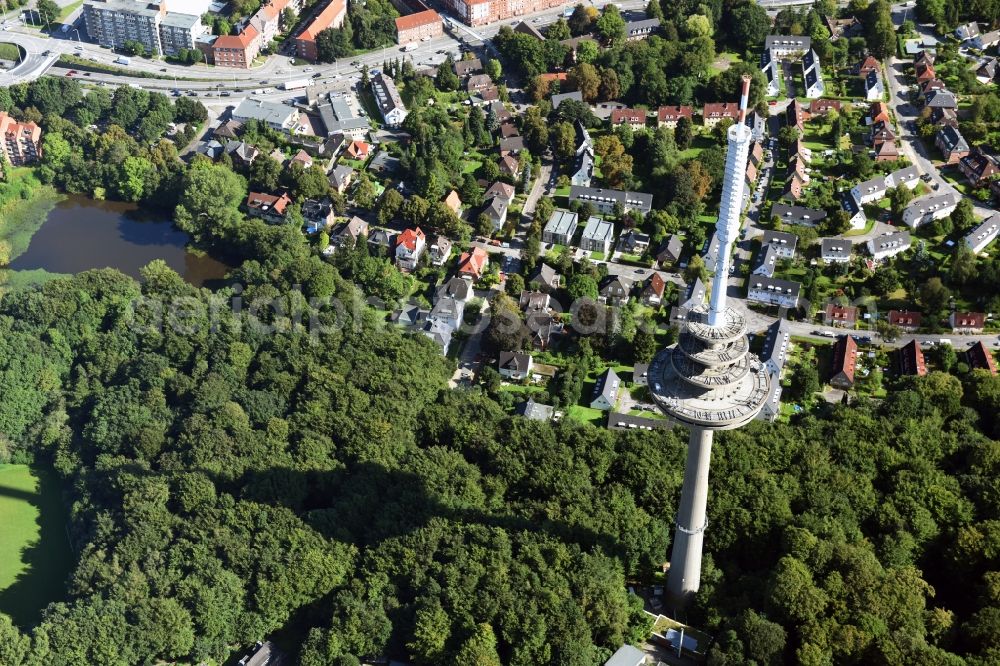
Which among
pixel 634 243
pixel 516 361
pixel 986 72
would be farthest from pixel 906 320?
pixel 986 72

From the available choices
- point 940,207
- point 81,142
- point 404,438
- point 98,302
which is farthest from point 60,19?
point 940,207

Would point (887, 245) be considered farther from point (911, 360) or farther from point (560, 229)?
point (560, 229)

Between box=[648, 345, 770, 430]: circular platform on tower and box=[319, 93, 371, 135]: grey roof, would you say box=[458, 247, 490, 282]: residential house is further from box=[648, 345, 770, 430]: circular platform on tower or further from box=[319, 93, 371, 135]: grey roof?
box=[648, 345, 770, 430]: circular platform on tower

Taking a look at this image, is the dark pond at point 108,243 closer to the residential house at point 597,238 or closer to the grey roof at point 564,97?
the residential house at point 597,238

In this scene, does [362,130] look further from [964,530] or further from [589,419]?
[964,530]

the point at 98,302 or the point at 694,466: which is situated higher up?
the point at 694,466

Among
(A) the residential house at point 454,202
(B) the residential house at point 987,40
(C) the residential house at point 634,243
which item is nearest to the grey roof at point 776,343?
(C) the residential house at point 634,243

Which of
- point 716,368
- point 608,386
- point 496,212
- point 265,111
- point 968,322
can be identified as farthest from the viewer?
point 265,111
